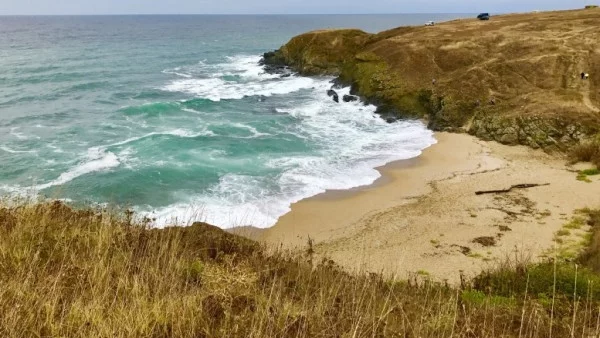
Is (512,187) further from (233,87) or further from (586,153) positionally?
(233,87)

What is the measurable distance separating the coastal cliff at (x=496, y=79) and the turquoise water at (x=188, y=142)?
3616mm

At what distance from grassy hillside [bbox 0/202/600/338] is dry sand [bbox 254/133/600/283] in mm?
6647

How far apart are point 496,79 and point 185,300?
41212 millimetres

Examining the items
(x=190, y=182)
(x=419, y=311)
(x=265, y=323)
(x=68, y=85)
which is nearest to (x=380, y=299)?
(x=419, y=311)

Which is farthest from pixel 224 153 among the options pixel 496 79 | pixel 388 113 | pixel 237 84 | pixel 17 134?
pixel 237 84

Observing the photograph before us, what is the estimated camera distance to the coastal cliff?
32469mm

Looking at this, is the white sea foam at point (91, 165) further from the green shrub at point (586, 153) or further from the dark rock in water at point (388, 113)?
the green shrub at point (586, 153)

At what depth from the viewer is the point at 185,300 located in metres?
5.16

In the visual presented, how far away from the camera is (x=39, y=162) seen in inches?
1088

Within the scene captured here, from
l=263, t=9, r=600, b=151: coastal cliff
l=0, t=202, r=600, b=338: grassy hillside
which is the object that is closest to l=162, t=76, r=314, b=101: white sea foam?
l=263, t=9, r=600, b=151: coastal cliff

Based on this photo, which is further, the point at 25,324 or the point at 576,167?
the point at 576,167

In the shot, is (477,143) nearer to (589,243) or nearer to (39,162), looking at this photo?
(589,243)

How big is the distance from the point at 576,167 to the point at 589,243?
12.0 metres

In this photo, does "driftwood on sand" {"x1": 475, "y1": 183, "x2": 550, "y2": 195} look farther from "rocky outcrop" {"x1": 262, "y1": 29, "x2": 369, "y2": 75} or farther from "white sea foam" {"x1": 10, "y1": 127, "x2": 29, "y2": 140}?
"rocky outcrop" {"x1": 262, "y1": 29, "x2": 369, "y2": 75}
